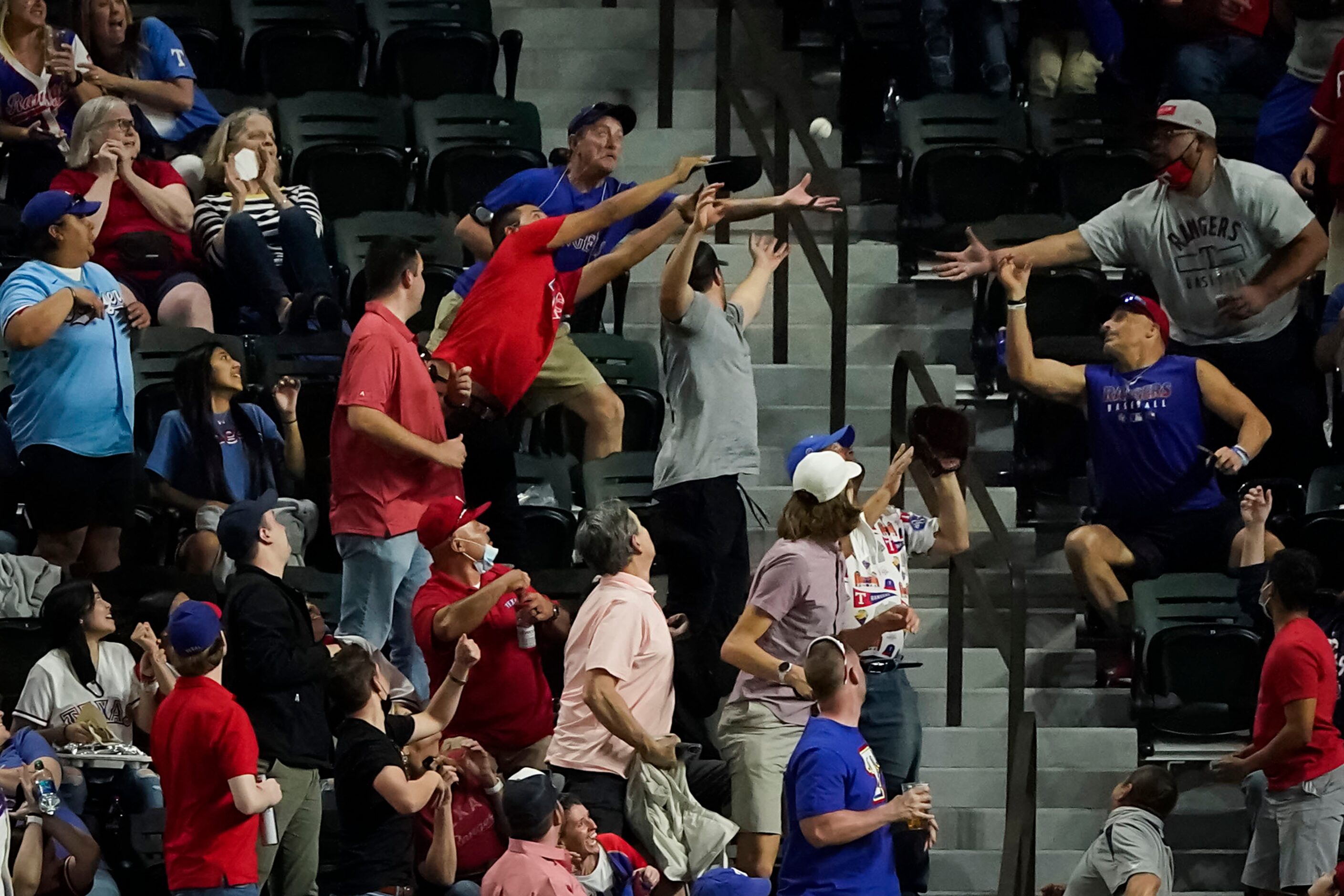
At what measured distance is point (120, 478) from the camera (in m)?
8.80

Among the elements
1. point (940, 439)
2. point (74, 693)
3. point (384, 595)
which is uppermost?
point (940, 439)

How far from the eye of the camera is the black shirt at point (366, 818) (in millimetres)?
7117

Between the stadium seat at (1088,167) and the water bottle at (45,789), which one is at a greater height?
the stadium seat at (1088,167)

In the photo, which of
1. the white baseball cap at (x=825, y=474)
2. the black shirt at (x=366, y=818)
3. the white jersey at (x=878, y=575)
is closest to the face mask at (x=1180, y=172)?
the white jersey at (x=878, y=575)

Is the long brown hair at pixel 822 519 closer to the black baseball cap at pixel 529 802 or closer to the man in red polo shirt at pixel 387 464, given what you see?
the man in red polo shirt at pixel 387 464

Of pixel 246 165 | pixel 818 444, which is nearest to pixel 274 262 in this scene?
pixel 246 165

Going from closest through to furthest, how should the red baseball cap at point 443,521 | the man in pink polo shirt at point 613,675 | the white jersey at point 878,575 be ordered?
the man in pink polo shirt at point 613,675 < the red baseball cap at point 443,521 < the white jersey at point 878,575

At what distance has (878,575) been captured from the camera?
8312mm

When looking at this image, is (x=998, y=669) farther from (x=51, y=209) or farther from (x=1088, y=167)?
(x=51, y=209)

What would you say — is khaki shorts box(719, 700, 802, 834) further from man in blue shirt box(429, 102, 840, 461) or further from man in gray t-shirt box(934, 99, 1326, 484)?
man in gray t-shirt box(934, 99, 1326, 484)

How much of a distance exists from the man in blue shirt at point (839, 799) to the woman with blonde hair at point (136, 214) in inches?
139

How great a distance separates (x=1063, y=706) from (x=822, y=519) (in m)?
1.76

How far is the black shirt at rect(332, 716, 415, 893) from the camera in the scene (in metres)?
7.12

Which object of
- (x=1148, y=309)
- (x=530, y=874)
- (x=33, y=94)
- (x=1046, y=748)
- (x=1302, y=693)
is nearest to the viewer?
(x=530, y=874)
